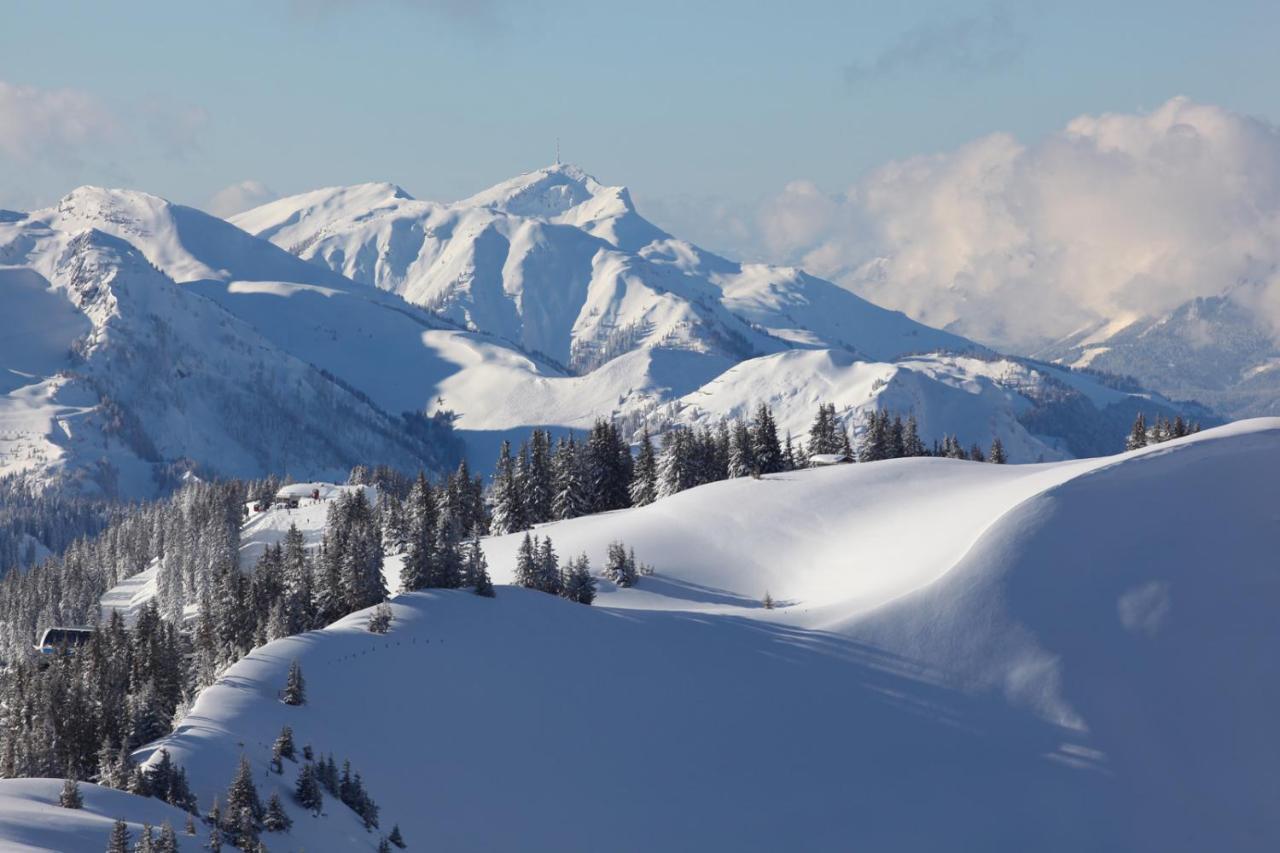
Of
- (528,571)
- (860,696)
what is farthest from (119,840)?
(528,571)

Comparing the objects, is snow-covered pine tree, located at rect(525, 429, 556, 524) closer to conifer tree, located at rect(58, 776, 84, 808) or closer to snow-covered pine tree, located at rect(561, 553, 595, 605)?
snow-covered pine tree, located at rect(561, 553, 595, 605)

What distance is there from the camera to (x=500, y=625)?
99.9m

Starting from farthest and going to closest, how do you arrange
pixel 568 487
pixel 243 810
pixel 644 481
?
pixel 644 481, pixel 568 487, pixel 243 810

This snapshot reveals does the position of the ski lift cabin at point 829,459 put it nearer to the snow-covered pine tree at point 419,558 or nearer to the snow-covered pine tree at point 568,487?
the snow-covered pine tree at point 568,487

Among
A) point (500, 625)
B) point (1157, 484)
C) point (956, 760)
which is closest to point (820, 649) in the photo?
point (956, 760)

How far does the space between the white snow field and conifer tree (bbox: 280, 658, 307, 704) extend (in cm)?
105

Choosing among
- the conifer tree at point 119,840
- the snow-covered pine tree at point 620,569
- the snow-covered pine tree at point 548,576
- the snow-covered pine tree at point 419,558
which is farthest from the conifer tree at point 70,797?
the snow-covered pine tree at point 620,569

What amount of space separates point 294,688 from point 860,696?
36.6m

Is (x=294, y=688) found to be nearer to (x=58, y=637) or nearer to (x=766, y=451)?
(x=58, y=637)

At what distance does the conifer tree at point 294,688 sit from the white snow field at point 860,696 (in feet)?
3.43

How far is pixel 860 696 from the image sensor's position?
326ft

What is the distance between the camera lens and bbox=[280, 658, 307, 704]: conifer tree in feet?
263

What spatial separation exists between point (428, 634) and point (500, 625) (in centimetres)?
621

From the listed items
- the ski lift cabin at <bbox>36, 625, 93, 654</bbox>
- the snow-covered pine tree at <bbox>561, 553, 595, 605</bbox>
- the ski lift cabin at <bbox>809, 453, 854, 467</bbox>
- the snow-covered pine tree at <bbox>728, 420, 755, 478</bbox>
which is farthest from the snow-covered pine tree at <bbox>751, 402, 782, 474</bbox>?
the ski lift cabin at <bbox>36, 625, 93, 654</bbox>
